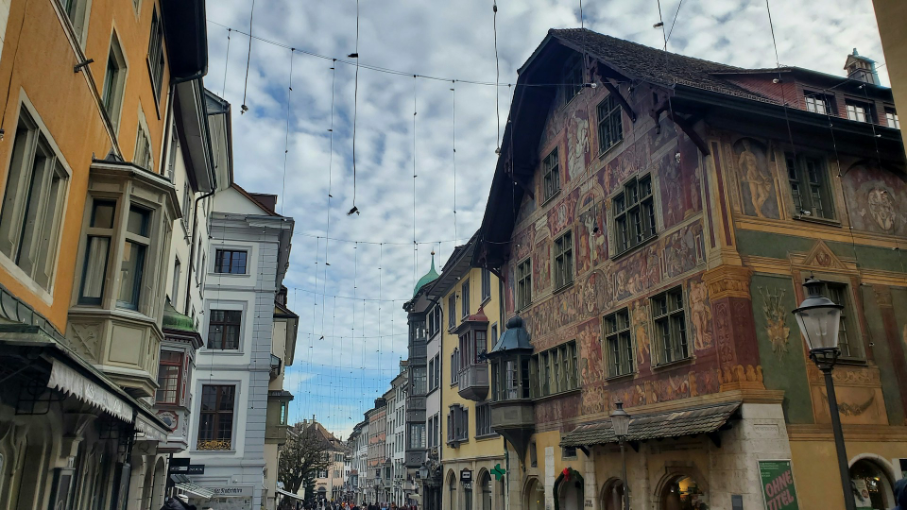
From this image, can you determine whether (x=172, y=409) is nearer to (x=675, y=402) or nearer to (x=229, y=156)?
(x=229, y=156)

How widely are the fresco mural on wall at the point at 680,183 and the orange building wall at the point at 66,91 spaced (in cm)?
1170

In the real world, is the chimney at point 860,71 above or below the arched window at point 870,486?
above

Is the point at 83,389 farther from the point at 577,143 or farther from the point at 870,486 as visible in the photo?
the point at 577,143

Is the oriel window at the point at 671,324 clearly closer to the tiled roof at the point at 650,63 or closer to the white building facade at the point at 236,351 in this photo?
the tiled roof at the point at 650,63

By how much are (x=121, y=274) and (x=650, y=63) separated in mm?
15090

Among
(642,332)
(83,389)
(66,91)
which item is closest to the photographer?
(83,389)

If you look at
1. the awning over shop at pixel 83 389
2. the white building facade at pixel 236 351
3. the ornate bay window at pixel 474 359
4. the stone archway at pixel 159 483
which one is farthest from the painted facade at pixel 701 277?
the white building facade at pixel 236 351

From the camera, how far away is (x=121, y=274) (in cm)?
1091

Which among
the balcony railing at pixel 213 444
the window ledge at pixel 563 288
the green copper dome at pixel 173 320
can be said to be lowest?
the balcony railing at pixel 213 444

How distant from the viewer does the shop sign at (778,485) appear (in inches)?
535

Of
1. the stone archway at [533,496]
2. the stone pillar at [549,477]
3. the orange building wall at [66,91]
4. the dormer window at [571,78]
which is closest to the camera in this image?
the orange building wall at [66,91]

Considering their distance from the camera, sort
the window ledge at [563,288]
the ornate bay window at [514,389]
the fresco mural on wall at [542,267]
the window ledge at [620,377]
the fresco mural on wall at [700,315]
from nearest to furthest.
A: the fresco mural on wall at [700,315] < the window ledge at [620,377] < the window ledge at [563,288] < the fresco mural on wall at [542,267] < the ornate bay window at [514,389]

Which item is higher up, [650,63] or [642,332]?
[650,63]

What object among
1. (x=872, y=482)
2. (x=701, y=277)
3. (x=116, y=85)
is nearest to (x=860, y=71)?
(x=701, y=277)
